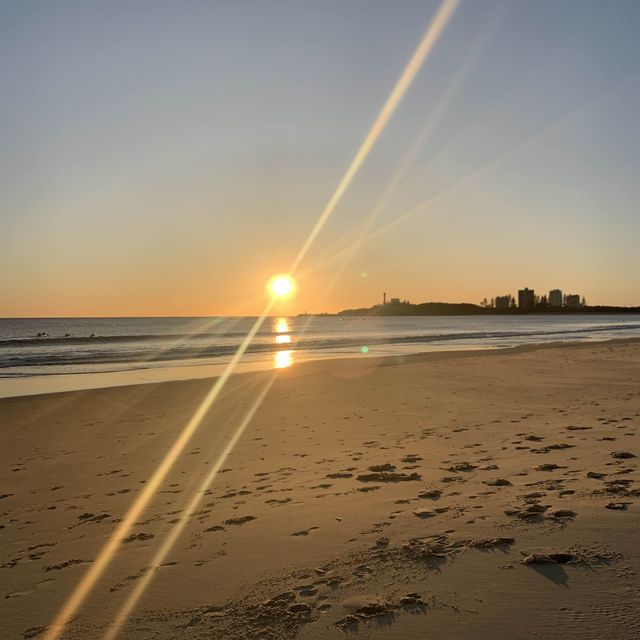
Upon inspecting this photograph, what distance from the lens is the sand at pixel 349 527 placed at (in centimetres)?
345

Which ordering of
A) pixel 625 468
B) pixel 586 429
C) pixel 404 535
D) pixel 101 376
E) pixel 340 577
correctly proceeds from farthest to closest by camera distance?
pixel 101 376 → pixel 586 429 → pixel 625 468 → pixel 404 535 → pixel 340 577

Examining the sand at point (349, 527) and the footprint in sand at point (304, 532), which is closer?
the sand at point (349, 527)

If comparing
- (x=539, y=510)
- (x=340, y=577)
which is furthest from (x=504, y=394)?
(x=340, y=577)

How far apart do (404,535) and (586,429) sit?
5568mm

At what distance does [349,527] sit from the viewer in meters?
4.97

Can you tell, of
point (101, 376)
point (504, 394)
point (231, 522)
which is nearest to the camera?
A: point (231, 522)

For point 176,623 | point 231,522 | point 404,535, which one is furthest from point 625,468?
point 176,623

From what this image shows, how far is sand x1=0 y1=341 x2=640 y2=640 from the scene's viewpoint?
3.45m

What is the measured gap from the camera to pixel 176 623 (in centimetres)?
356

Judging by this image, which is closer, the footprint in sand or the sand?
the sand

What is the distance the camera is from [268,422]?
38.2ft

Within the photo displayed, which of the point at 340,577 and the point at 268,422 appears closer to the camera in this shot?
the point at 340,577

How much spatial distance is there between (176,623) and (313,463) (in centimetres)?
435

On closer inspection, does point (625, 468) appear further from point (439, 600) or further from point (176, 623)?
point (176, 623)
